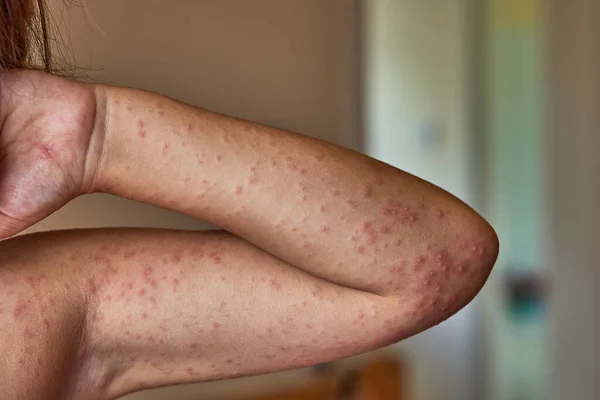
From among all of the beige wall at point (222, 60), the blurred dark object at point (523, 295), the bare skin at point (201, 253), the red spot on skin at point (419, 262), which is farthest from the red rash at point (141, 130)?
the blurred dark object at point (523, 295)

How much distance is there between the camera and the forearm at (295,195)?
67cm

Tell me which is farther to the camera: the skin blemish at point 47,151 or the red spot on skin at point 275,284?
the red spot on skin at point 275,284

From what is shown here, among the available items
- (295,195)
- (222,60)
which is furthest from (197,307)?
(222,60)

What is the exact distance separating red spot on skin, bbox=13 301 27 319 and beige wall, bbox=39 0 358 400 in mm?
527

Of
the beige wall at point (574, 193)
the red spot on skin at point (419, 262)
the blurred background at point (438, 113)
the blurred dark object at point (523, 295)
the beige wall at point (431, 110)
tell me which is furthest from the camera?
the blurred dark object at point (523, 295)

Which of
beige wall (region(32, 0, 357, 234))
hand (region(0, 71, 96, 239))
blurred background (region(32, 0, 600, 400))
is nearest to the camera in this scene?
hand (region(0, 71, 96, 239))

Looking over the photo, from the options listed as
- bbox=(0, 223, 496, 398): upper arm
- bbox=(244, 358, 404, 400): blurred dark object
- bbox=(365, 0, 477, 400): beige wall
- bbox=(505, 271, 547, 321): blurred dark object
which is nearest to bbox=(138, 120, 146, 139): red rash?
bbox=(0, 223, 496, 398): upper arm

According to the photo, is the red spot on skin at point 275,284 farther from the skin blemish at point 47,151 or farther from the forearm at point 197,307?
the skin blemish at point 47,151

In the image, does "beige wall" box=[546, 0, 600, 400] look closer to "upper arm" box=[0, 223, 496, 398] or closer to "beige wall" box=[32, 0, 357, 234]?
"beige wall" box=[32, 0, 357, 234]

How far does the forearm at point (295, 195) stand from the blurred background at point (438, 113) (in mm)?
349

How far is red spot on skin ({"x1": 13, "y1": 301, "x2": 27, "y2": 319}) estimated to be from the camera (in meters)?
0.69

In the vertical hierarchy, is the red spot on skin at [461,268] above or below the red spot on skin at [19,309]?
below

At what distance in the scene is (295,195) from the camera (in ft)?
2.33

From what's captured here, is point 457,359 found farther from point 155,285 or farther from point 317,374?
point 155,285
